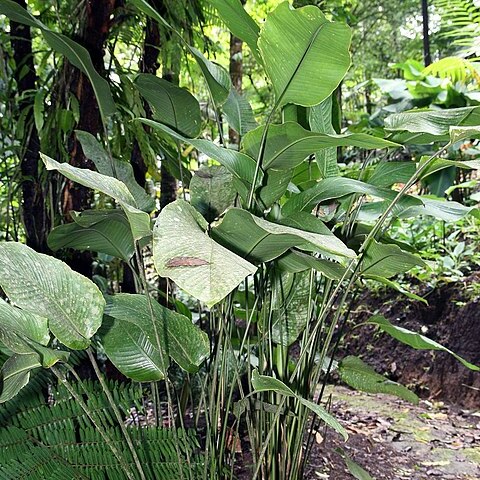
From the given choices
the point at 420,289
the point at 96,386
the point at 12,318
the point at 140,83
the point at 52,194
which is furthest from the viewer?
the point at 420,289

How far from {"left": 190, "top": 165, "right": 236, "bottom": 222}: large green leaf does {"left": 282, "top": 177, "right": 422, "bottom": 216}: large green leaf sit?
0.35 ft

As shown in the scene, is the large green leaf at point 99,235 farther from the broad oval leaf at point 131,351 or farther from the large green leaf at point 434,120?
the large green leaf at point 434,120

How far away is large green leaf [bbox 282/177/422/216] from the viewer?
0.74 m

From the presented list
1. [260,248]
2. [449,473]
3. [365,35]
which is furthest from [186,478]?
[365,35]

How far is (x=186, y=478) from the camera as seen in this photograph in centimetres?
94

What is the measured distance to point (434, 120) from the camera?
0.81m

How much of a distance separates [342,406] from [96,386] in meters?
1.13

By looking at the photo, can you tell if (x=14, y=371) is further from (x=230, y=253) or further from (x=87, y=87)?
(x=87, y=87)

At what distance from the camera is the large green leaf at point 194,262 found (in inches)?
17.6

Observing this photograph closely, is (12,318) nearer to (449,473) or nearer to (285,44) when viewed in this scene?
(285,44)

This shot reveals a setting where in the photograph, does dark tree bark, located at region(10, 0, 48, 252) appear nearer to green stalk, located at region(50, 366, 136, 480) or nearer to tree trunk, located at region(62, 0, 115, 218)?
tree trunk, located at region(62, 0, 115, 218)

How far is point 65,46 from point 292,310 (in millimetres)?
628

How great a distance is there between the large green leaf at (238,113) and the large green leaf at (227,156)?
190mm

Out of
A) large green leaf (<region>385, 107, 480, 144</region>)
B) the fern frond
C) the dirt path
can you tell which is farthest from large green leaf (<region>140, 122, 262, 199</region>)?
the dirt path
